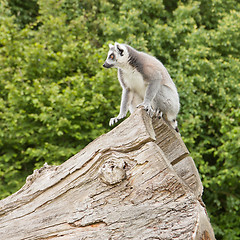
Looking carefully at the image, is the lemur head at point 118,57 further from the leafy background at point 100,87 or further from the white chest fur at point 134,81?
the leafy background at point 100,87

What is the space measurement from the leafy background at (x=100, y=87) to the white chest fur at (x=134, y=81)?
215cm

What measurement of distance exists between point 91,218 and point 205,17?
24.7ft

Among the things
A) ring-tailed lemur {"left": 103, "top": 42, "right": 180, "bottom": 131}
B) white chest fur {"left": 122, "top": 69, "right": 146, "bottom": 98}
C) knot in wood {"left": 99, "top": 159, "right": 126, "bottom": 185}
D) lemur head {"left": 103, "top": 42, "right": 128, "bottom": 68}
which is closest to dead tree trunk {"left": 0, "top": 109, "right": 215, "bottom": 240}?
knot in wood {"left": 99, "top": 159, "right": 126, "bottom": 185}

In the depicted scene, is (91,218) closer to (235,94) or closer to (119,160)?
(119,160)

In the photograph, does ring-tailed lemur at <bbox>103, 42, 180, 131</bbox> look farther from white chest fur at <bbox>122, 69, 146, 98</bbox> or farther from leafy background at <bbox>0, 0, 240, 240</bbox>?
leafy background at <bbox>0, 0, 240, 240</bbox>

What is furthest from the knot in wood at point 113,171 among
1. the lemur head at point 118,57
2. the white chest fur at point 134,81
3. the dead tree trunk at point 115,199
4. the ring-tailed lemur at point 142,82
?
the lemur head at point 118,57

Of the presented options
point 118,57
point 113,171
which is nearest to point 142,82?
point 118,57

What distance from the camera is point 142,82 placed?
3217 mm

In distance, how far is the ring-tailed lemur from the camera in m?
3.14

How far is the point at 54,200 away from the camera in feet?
6.88

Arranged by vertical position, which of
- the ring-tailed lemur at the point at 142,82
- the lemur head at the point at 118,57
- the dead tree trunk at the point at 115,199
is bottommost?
the dead tree trunk at the point at 115,199

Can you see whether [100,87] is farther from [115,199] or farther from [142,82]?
[115,199]

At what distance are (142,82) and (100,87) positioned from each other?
109 inches

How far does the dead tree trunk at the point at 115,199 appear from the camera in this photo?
1.69 metres
